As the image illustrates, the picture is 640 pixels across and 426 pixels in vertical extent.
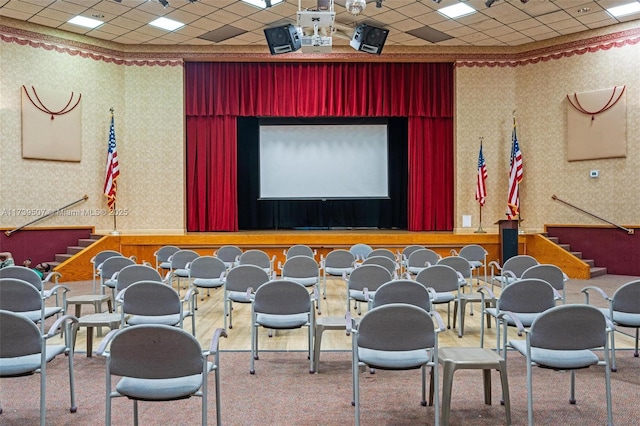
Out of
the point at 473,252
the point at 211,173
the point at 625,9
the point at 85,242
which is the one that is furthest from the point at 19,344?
the point at 625,9

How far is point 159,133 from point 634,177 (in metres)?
10.4

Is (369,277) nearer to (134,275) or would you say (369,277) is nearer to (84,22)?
(134,275)

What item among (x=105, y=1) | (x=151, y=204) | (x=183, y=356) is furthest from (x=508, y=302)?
(x=151, y=204)

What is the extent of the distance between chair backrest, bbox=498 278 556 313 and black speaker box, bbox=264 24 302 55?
5701 millimetres

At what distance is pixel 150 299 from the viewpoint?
4.39m

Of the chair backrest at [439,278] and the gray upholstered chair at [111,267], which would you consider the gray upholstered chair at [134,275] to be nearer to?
the gray upholstered chair at [111,267]

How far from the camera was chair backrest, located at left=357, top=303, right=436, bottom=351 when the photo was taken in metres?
3.09

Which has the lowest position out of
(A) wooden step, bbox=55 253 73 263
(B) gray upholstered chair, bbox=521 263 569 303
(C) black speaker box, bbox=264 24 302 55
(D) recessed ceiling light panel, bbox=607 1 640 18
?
(A) wooden step, bbox=55 253 73 263

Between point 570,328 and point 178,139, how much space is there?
10.6 meters

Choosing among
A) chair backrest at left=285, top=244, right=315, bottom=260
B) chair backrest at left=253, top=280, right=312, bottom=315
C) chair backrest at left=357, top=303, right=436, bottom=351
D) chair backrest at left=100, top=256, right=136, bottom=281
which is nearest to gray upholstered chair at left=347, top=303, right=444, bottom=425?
chair backrest at left=357, top=303, right=436, bottom=351

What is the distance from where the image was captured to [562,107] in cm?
1162

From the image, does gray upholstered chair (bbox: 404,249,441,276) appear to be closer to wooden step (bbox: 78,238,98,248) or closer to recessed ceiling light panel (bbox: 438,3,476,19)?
recessed ceiling light panel (bbox: 438,3,476,19)

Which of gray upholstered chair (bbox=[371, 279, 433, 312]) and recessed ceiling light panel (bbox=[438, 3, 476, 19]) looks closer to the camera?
gray upholstered chair (bbox=[371, 279, 433, 312])

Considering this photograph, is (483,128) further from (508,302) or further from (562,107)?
(508,302)
